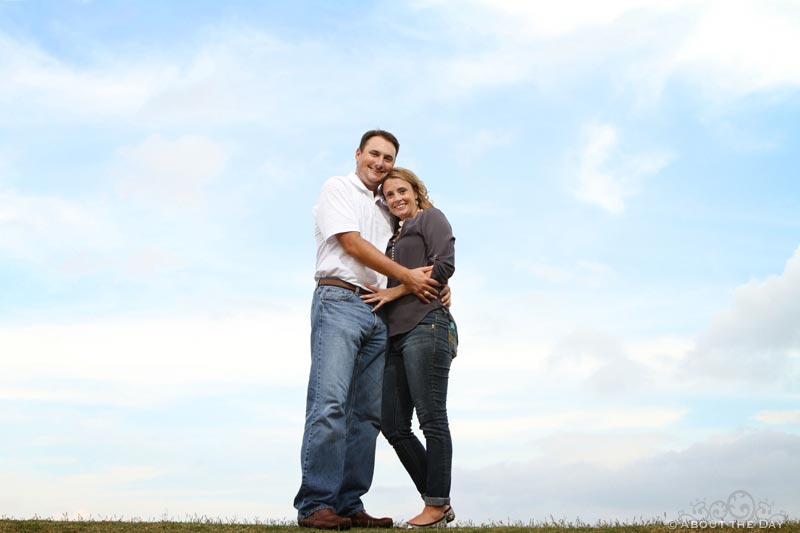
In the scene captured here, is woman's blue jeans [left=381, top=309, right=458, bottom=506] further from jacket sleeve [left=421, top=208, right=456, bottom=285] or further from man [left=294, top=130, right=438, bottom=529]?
jacket sleeve [left=421, top=208, right=456, bottom=285]

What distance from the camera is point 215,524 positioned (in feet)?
23.3

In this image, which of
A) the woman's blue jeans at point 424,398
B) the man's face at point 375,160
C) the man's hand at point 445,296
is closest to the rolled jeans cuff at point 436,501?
the woman's blue jeans at point 424,398

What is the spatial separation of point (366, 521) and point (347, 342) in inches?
63.2

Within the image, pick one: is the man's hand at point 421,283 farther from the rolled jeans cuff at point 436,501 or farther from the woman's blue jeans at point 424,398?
the rolled jeans cuff at point 436,501

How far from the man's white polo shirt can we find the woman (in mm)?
130

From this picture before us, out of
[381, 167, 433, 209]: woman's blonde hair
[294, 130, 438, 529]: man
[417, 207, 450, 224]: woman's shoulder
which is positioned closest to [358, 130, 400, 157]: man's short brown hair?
[294, 130, 438, 529]: man

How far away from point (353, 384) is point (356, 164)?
6.63ft

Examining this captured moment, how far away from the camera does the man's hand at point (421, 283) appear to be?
6352 millimetres

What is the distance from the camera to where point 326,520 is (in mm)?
6145

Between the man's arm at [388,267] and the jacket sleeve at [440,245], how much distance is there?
121 millimetres


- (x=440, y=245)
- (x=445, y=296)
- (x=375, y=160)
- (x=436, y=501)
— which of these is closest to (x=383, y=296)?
(x=445, y=296)

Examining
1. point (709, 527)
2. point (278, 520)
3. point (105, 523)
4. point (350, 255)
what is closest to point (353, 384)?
point (350, 255)

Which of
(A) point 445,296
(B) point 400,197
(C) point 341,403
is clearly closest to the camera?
(C) point 341,403

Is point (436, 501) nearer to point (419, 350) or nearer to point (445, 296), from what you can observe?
point (419, 350)
